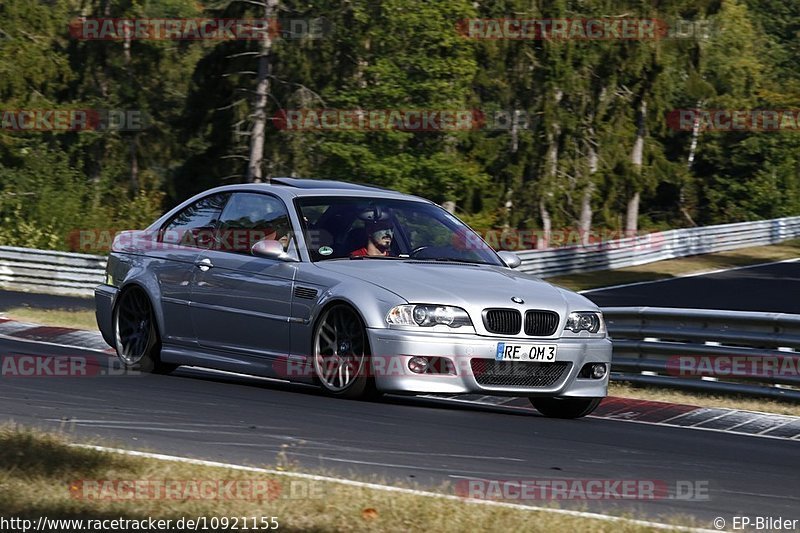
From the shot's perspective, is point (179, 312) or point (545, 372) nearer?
point (545, 372)

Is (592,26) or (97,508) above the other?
(592,26)

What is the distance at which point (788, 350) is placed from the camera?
1214cm

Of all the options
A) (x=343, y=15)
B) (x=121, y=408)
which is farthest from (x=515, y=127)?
(x=121, y=408)

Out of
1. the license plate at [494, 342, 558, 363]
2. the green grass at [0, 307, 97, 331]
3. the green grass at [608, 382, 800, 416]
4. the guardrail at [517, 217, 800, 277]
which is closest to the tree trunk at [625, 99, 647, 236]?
the guardrail at [517, 217, 800, 277]

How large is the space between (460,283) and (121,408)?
7.87 ft

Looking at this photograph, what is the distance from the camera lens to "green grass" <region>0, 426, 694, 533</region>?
527cm

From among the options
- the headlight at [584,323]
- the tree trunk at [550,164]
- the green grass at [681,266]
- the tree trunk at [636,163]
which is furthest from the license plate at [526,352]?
the tree trunk at [636,163]

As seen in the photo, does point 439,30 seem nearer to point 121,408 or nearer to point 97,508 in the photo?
point 121,408

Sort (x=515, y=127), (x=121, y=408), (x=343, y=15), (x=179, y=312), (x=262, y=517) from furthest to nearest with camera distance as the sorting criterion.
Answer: (x=515, y=127)
(x=343, y=15)
(x=179, y=312)
(x=121, y=408)
(x=262, y=517)

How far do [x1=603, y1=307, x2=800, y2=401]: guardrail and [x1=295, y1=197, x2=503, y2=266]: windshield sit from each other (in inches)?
120

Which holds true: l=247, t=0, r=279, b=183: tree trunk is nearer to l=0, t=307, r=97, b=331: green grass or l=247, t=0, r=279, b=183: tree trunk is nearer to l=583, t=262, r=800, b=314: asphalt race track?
l=583, t=262, r=800, b=314: asphalt race track

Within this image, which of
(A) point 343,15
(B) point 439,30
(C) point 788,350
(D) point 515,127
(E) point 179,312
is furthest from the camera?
(D) point 515,127

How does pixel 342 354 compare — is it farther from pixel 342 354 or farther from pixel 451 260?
pixel 451 260

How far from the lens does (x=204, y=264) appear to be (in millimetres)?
10445
